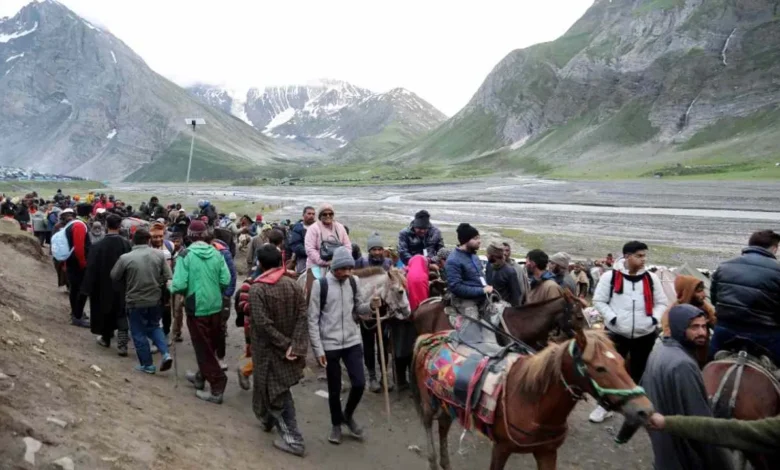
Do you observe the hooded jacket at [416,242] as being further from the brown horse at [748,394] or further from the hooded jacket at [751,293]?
the brown horse at [748,394]

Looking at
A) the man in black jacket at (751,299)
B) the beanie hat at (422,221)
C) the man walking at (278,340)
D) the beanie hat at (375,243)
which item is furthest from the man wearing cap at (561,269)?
the man walking at (278,340)

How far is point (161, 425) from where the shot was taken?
5547mm

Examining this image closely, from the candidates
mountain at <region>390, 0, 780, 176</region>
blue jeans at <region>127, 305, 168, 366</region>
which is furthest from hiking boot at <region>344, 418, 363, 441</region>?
mountain at <region>390, 0, 780, 176</region>

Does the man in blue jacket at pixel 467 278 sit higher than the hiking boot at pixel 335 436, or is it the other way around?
the man in blue jacket at pixel 467 278

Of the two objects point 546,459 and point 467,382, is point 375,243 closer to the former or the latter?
point 467,382

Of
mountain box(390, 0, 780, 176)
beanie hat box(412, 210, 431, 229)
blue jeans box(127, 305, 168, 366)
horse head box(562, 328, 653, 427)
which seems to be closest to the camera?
horse head box(562, 328, 653, 427)

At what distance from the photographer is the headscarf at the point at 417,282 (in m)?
8.41

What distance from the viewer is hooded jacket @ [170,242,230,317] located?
23.0ft

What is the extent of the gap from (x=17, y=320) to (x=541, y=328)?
712 cm

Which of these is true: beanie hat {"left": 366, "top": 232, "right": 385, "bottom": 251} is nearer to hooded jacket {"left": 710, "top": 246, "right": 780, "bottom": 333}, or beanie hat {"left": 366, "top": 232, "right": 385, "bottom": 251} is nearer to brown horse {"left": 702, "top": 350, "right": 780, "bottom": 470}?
hooded jacket {"left": 710, "top": 246, "right": 780, "bottom": 333}

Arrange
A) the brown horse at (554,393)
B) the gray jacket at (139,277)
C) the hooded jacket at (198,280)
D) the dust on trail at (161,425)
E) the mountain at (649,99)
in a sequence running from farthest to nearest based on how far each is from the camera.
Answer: the mountain at (649,99), the gray jacket at (139,277), the hooded jacket at (198,280), the dust on trail at (161,425), the brown horse at (554,393)

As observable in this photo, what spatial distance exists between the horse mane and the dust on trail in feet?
7.10

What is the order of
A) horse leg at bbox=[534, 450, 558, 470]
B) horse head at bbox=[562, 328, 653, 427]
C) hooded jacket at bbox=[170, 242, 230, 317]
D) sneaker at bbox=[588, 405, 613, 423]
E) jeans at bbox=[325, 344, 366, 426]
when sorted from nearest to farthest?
horse head at bbox=[562, 328, 653, 427]
horse leg at bbox=[534, 450, 558, 470]
jeans at bbox=[325, 344, 366, 426]
hooded jacket at bbox=[170, 242, 230, 317]
sneaker at bbox=[588, 405, 613, 423]

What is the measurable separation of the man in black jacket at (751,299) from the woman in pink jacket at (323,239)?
16.8ft
